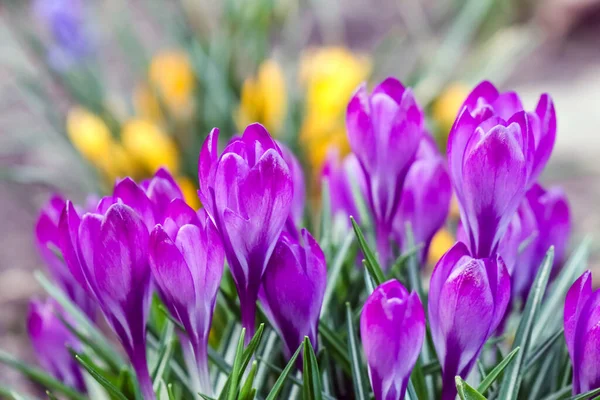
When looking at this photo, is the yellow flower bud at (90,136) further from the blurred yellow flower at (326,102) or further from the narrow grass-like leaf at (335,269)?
the narrow grass-like leaf at (335,269)

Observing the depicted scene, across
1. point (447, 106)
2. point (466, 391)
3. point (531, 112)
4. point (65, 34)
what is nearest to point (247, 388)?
point (466, 391)

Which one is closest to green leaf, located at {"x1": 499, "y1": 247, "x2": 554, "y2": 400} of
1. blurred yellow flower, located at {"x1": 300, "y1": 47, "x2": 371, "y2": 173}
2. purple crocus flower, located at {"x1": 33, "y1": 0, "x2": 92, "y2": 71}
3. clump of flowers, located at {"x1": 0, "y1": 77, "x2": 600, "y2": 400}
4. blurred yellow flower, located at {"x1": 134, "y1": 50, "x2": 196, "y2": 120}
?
clump of flowers, located at {"x1": 0, "y1": 77, "x2": 600, "y2": 400}

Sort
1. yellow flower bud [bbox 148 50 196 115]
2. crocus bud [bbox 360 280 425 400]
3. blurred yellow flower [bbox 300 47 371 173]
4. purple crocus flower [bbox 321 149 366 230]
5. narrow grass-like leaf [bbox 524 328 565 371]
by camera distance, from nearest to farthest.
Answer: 1. crocus bud [bbox 360 280 425 400]
2. narrow grass-like leaf [bbox 524 328 565 371]
3. purple crocus flower [bbox 321 149 366 230]
4. blurred yellow flower [bbox 300 47 371 173]
5. yellow flower bud [bbox 148 50 196 115]

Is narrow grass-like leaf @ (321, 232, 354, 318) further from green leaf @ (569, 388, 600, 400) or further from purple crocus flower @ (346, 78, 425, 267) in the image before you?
green leaf @ (569, 388, 600, 400)

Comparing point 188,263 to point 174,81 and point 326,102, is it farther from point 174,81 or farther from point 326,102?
point 174,81

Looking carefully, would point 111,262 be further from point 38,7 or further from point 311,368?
point 38,7
